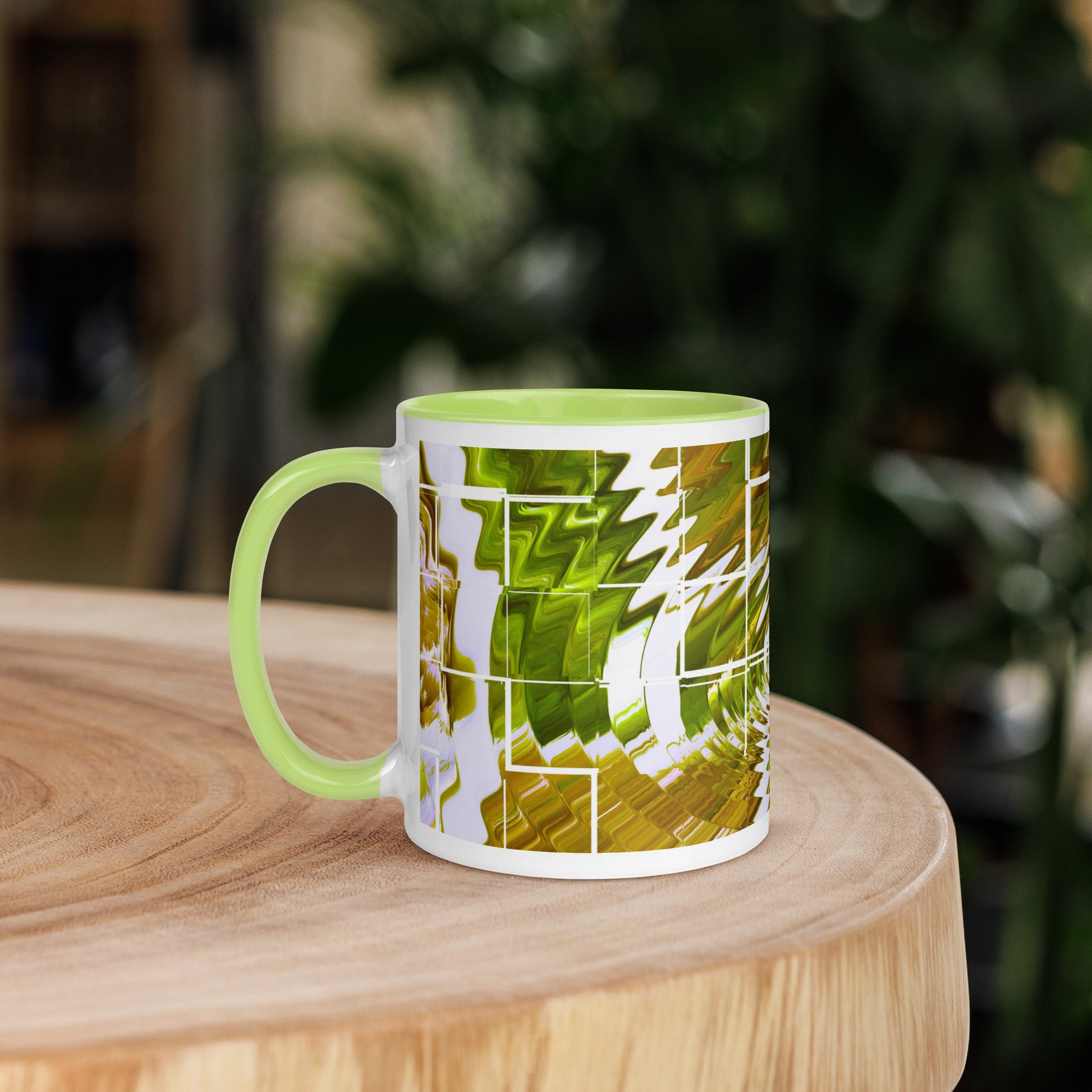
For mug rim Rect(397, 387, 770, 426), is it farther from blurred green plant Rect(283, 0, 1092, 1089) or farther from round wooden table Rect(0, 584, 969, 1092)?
blurred green plant Rect(283, 0, 1092, 1089)

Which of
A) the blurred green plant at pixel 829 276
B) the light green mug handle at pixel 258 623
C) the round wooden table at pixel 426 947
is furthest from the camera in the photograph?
the blurred green plant at pixel 829 276

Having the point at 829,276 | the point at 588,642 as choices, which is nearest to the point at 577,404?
the point at 588,642

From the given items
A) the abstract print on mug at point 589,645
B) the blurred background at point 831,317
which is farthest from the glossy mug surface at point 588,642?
the blurred background at point 831,317

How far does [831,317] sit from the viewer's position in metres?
1.48

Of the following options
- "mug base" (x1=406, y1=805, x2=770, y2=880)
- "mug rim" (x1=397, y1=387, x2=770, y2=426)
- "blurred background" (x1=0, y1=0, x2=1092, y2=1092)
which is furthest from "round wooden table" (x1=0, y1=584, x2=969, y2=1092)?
"blurred background" (x1=0, y1=0, x2=1092, y2=1092)

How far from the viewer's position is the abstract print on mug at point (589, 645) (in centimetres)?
32

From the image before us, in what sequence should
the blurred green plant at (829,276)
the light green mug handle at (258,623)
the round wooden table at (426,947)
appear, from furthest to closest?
the blurred green plant at (829,276) → the light green mug handle at (258,623) → the round wooden table at (426,947)

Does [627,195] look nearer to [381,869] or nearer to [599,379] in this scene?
[599,379]

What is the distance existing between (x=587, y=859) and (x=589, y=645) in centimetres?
5

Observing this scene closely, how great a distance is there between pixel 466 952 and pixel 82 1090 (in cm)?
8

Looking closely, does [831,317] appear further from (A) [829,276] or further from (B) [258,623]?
(B) [258,623]

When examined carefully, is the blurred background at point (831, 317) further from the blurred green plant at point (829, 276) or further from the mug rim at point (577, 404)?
the mug rim at point (577, 404)

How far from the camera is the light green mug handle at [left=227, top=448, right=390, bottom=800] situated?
349 mm

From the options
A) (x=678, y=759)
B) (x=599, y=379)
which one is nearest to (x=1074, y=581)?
(x=599, y=379)
